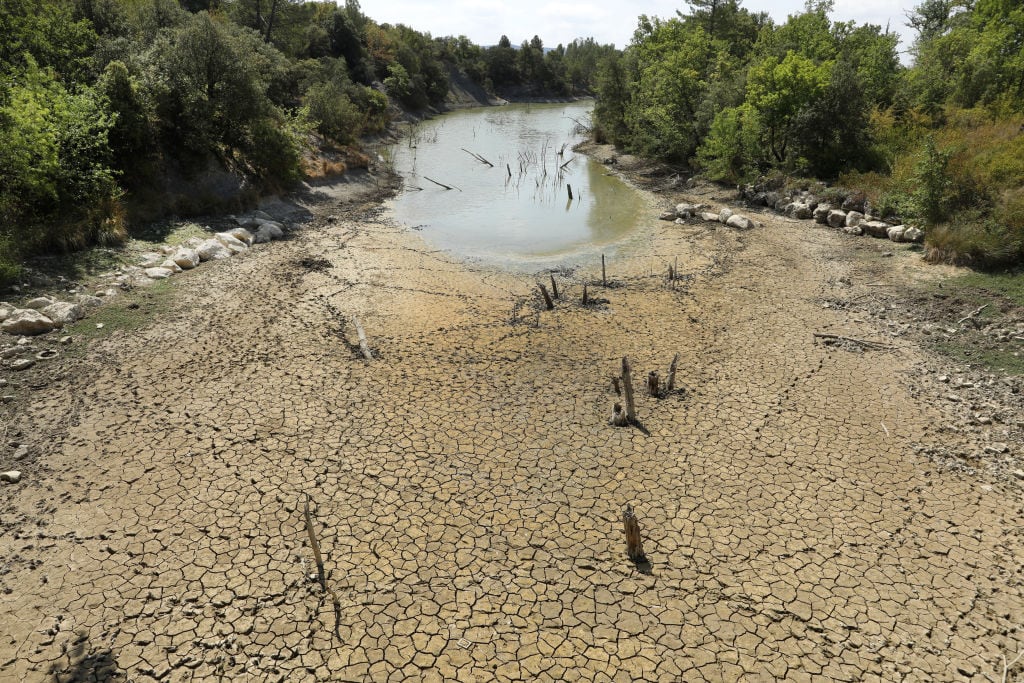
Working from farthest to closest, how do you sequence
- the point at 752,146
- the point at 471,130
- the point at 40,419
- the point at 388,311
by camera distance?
the point at 471,130
the point at 752,146
the point at 388,311
the point at 40,419

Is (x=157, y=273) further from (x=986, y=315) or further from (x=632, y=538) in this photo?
(x=986, y=315)

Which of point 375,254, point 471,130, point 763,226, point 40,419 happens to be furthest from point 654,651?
point 471,130

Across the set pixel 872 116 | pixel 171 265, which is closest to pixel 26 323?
pixel 171 265

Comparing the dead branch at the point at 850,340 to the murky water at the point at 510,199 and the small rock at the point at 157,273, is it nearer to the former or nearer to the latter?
the murky water at the point at 510,199

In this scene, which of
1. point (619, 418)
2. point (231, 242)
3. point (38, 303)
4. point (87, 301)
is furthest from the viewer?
point (231, 242)

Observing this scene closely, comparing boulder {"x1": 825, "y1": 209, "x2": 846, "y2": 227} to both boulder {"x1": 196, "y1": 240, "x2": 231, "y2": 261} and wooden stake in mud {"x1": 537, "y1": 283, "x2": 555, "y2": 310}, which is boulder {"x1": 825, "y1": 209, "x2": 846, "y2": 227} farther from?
boulder {"x1": 196, "y1": 240, "x2": 231, "y2": 261}

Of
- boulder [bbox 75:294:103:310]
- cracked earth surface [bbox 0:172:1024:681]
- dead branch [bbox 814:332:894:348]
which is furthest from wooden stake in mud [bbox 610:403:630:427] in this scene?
boulder [bbox 75:294:103:310]

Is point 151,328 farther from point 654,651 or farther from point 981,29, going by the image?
point 981,29
